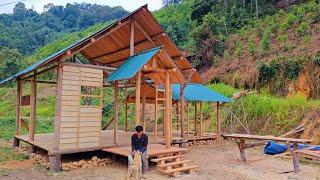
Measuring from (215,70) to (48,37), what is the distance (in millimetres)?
48683

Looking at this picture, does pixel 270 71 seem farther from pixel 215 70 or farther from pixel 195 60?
pixel 195 60

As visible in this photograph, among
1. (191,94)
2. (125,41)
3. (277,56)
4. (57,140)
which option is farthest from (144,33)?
(277,56)

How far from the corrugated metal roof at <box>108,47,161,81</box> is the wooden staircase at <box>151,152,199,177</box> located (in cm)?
273

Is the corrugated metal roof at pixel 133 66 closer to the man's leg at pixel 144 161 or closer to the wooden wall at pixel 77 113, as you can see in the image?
the wooden wall at pixel 77 113

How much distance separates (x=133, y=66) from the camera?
34.6 ft

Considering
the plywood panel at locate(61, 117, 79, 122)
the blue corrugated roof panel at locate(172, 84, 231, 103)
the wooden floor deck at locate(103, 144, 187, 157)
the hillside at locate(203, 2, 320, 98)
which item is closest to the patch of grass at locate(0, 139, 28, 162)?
the plywood panel at locate(61, 117, 79, 122)

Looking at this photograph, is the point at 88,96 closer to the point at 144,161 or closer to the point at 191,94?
the point at 144,161

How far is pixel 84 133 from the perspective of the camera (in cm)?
1034

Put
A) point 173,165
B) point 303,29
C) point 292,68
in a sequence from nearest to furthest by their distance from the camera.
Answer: point 173,165, point 292,68, point 303,29

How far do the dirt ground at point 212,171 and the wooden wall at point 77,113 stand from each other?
0.94 m

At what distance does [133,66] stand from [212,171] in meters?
4.10

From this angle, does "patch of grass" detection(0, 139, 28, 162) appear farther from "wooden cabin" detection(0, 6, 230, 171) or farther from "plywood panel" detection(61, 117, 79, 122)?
"plywood panel" detection(61, 117, 79, 122)

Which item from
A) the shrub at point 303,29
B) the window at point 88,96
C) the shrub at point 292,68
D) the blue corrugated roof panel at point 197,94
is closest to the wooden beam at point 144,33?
the window at point 88,96

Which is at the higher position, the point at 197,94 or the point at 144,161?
the point at 197,94
